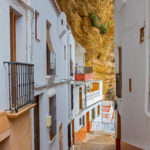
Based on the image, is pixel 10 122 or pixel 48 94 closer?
pixel 10 122

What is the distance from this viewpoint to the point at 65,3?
66.0 feet

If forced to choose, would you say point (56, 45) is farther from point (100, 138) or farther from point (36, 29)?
point (100, 138)

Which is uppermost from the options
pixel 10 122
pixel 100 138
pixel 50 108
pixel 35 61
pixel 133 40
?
pixel 133 40

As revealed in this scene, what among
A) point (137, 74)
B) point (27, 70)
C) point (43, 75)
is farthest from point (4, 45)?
point (137, 74)

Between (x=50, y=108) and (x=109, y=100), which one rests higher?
(x=50, y=108)

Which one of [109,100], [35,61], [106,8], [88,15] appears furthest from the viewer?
[109,100]

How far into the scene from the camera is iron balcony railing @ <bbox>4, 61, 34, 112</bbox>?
155 inches

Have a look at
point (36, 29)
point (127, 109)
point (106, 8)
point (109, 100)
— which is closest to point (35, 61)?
point (36, 29)

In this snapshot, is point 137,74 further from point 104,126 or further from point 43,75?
point 104,126

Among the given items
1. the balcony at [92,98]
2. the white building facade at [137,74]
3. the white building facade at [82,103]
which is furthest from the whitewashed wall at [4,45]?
the balcony at [92,98]

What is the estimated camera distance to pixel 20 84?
4.46 metres

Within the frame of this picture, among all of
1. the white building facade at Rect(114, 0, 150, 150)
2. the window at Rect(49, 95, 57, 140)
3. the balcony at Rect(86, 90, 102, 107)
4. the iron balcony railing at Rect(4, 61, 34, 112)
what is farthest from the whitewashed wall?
the balcony at Rect(86, 90, 102, 107)

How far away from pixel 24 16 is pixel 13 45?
89cm

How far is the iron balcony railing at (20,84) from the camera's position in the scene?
3932mm
